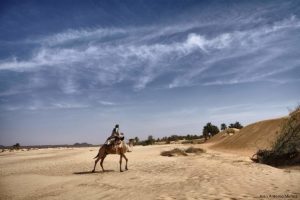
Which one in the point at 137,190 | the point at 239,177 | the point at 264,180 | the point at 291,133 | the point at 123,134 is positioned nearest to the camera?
the point at 137,190

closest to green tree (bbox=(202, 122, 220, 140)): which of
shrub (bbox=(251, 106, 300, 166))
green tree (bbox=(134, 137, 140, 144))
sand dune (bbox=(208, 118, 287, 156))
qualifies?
green tree (bbox=(134, 137, 140, 144))

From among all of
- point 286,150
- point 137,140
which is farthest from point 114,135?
point 137,140


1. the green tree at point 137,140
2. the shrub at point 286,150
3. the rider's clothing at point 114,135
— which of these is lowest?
the shrub at point 286,150

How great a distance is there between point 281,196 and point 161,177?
5.39m

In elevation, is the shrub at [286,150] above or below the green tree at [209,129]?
below

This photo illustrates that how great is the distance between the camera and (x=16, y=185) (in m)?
12.8

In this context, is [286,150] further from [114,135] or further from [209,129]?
[209,129]

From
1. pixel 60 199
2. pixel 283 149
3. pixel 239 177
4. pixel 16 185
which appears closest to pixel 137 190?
pixel 60 199

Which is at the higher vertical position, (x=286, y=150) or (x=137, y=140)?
(x=137, y=140)

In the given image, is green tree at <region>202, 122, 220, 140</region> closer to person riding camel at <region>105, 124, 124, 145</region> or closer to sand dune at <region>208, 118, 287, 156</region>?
sand dune at <region>208, 118, 287, 156</region>

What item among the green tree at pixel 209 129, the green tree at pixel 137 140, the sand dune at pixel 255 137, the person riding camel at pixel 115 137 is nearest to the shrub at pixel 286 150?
the person riding camel at pixel 115 137

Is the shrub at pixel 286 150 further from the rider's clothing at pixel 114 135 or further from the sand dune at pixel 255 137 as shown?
the sand dune at pixel 255 137

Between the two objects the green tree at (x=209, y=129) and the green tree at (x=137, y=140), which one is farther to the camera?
the green tree at (x=137, y=140)

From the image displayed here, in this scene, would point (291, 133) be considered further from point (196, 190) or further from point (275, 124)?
point (275, 124)
